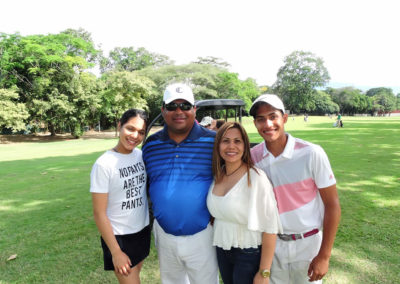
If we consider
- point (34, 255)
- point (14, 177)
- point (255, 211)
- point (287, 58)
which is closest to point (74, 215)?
point (34, 255)

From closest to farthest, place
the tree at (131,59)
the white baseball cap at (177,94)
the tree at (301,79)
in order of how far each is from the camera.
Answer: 1. the white baseball cap at (177,94)
2. the tree at (131,59)
3. the tree at (301,79)

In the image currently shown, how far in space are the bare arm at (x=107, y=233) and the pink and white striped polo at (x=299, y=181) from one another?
1277mm

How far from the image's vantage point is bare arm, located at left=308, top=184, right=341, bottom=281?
1854mm

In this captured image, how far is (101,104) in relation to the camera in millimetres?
30047

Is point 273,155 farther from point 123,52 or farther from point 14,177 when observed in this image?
point 123,52

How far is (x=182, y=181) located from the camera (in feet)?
6.88

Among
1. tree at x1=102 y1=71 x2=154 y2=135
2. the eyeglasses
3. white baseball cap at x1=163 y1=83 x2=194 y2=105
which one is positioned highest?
tree at x1=102 y1=71 x2=154 y2=135

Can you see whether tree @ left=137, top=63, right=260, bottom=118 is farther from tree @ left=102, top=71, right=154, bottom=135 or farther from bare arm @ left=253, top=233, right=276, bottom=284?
bare arm @ left=253, top=233, right=276, bottom=284

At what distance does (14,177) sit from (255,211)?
9876mm

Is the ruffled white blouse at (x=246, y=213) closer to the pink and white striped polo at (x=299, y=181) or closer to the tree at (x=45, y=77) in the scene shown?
the pink and white striped polo at (x=299, y=181)

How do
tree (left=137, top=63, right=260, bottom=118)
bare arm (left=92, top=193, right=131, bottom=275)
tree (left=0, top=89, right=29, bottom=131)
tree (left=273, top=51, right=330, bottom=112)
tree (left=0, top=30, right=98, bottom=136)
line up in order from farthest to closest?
tree (left=273, top=51, right=330, bottom=112)
tree (left=137, top=63, right=260, bottom=118)
tree (left=0, top=30, right=98, bottom=136)
tree (left=0, top=89, right=29, bottom=131)
bare arm (left=92, top=193, right=131, bottom=275)

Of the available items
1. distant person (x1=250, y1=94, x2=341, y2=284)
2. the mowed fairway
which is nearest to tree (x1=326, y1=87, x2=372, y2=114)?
the mowed fairway

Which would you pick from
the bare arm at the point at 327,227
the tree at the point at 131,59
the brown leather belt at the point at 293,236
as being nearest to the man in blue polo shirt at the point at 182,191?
the brown leather belt at the point at 293,236

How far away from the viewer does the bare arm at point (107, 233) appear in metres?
1.99
